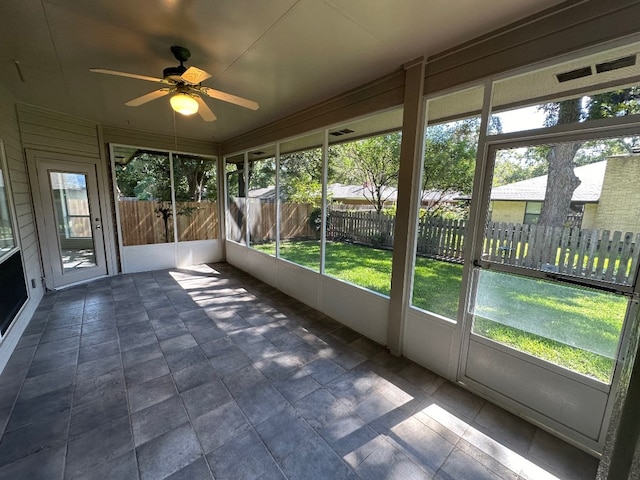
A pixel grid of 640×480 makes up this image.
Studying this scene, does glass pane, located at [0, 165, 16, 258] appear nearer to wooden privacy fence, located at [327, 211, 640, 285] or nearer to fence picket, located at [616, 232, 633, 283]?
wooden privacy fence, located at [327, 211, 640, 285]

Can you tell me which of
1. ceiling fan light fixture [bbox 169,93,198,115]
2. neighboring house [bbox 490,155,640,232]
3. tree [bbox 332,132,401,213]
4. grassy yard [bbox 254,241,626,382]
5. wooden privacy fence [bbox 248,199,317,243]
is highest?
ceiling fan light fixture [bbox 169,93,198,115]

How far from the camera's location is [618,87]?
5.14ft

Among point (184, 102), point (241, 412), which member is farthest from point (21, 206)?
point (241, 412)

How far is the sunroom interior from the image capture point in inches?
62.9

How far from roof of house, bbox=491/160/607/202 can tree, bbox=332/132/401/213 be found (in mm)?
1067

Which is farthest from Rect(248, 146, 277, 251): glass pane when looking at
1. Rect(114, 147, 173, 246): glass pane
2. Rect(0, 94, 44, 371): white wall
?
Rect(0, 94, 44, 371): white wall

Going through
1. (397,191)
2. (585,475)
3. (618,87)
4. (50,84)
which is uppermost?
(50,84)

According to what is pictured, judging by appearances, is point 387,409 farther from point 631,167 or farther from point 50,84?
point 50,84

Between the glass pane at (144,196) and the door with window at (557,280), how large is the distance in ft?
17.9

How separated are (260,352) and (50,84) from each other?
363 centimetres

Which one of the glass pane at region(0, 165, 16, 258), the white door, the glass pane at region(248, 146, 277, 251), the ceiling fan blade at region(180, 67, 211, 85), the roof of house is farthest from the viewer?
the glass pane at region(248, 146, 277, 251)

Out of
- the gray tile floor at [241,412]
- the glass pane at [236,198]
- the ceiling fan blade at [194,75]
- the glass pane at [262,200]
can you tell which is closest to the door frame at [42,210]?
the gray tile floor at [241,412]

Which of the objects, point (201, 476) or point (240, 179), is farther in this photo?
point (240, 179)

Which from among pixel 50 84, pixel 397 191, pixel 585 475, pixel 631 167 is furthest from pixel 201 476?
pixel 50 84
